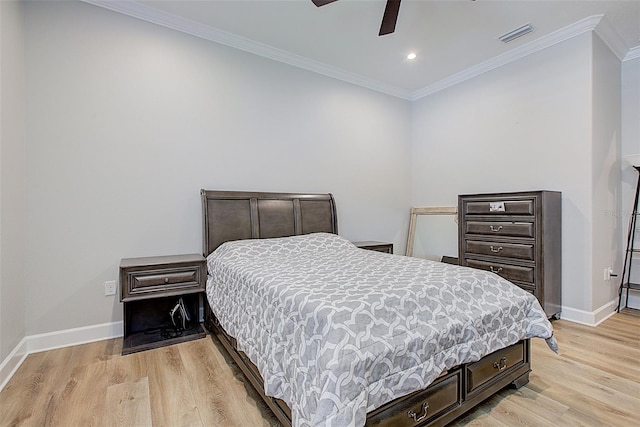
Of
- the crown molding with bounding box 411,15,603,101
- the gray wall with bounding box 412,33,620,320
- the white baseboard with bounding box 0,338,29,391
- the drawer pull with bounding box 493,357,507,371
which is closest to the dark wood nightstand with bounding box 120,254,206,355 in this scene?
the white baseboard with bounding box 0,338,29,391

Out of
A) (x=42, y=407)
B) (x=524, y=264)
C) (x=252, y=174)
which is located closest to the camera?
(x=42, y=407)

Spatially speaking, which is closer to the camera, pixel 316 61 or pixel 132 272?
pixel 132 272

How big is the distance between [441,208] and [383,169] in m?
0.95

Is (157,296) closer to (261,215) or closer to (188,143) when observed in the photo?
(261,215)

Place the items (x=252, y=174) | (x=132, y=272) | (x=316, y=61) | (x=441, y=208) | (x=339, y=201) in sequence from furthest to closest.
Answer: (x=441, y=208) → (x=339, y=201) → (x=316, y=61) → (x=252, y=174) → (x=132, y=272)

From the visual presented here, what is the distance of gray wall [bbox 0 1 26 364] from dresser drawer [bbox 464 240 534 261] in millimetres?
3906

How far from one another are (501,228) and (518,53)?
1.96 m

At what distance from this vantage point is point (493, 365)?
5.43 ft

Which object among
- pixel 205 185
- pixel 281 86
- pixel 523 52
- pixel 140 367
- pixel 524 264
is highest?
pixel 523 52

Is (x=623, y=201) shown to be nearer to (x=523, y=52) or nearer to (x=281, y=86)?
(x=523, y=52)

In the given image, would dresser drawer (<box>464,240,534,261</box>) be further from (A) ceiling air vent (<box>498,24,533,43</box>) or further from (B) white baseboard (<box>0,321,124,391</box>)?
(B) white baseboard (<box>0,321,124,391</box>)

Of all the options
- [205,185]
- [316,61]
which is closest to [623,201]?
[316,61]

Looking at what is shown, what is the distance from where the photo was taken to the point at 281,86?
3.47m

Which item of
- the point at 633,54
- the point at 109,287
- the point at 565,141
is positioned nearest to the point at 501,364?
the point at 565,141
